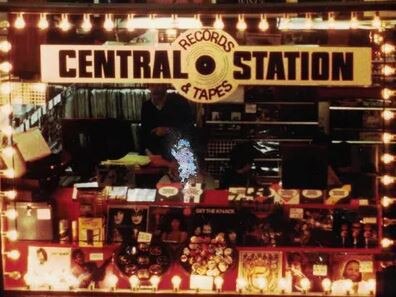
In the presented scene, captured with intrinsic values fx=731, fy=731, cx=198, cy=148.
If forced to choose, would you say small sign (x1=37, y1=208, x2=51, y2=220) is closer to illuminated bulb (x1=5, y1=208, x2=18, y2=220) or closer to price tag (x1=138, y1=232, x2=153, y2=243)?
illuminated bulb (x1=5, y1=208, x2=18, y2=220)

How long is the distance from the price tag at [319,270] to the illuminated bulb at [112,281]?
174 cm

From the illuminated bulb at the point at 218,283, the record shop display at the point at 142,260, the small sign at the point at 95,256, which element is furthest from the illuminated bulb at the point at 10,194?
the illuminated bulb at the point at 218,283

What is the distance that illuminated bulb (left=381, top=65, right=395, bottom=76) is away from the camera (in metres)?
6.07

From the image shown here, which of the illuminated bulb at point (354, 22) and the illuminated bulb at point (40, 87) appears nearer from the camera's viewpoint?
the illuminated bulb at point (354, 22)

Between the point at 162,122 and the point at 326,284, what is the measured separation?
208 centimetres

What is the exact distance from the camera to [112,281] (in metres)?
6.43

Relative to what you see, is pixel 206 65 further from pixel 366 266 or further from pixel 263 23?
pixel 366 266

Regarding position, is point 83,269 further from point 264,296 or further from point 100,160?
point 264,296

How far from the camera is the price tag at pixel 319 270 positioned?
632cm

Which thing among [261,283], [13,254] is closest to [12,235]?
[13,254]

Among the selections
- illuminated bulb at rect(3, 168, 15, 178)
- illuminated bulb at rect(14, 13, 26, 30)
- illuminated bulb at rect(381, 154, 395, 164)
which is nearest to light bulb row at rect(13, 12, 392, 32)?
illuminated bulb at rect(14, 13, 26, 30)

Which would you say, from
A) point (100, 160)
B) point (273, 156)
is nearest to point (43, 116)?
point (100, 160)

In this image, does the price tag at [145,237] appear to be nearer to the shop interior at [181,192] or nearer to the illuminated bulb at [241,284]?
the shop interior at [181,192]

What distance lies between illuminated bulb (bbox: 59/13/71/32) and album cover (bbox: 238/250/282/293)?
2438 millimetres
